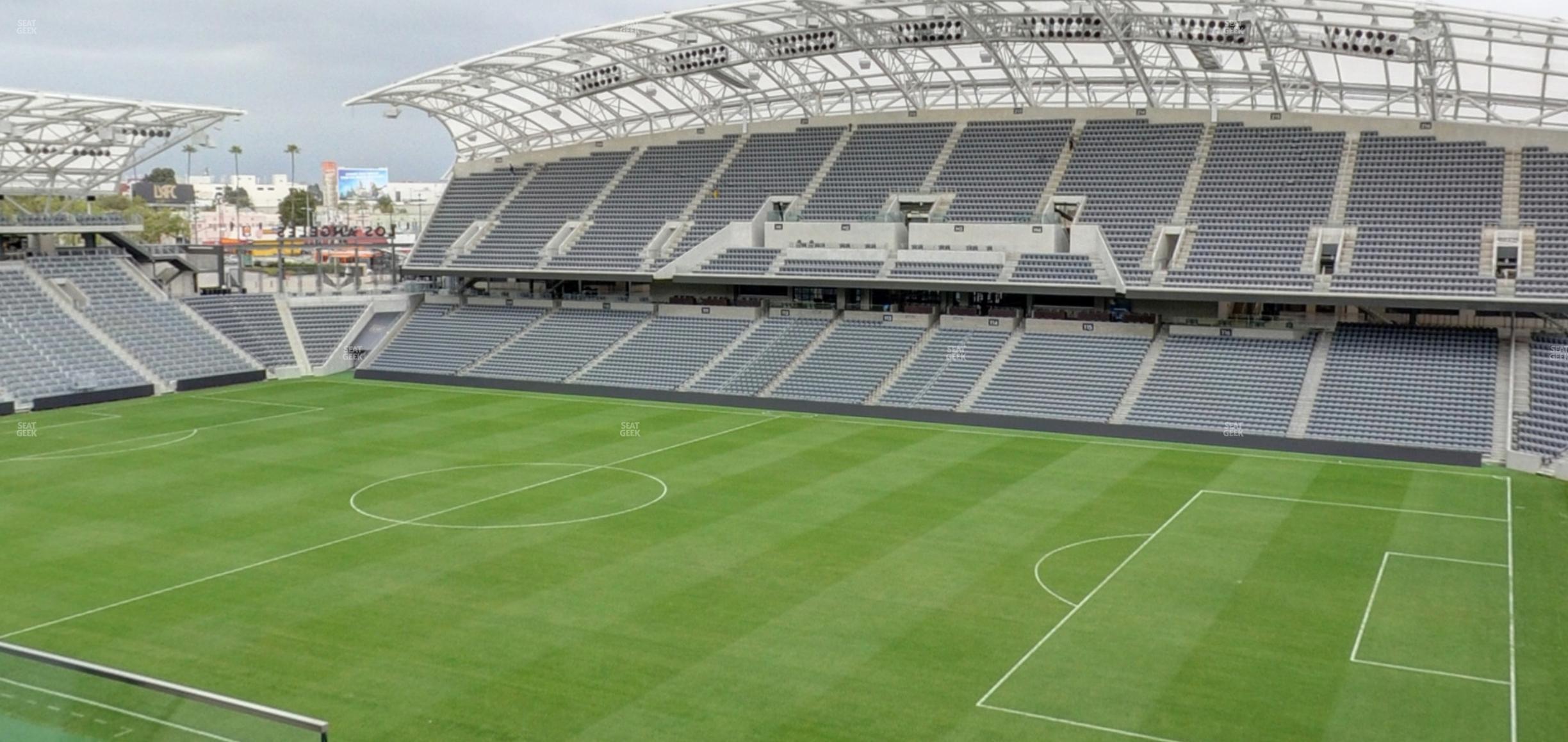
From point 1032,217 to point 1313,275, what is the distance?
34.8 ft

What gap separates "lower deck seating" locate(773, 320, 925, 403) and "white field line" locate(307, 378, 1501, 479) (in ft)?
5.10

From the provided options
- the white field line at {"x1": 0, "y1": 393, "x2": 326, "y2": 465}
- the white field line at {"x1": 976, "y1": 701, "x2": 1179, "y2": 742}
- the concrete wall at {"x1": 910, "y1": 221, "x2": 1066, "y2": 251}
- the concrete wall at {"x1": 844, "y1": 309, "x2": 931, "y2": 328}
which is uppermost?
the concrete wall at {"x1": 910, "y1": 221, "x2": 1066, "y2": 251}

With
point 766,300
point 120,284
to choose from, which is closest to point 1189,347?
point 766,300

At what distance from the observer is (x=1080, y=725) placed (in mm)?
16031

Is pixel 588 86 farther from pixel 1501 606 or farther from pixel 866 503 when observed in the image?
pixel 1501 606

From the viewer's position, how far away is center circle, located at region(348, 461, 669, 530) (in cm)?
2648

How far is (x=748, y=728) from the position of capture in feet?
52.3

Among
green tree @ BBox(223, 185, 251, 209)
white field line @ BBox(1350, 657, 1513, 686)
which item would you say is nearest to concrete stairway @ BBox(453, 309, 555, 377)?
white field line @ BBox(1350, 657, 1513, 686)

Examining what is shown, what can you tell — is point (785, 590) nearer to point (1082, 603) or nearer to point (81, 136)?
point (1082, 603)

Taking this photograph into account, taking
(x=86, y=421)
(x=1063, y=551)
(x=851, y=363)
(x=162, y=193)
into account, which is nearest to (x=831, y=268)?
(x=851, y=363)

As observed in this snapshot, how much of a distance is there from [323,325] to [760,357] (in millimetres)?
20978

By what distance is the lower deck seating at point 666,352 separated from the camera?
46531mm

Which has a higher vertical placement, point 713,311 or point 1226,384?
point 713,311

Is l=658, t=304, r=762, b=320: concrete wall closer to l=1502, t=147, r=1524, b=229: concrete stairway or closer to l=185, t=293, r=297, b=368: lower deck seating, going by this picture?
l=185, t=293, r=297, b=368: lower deck seating
